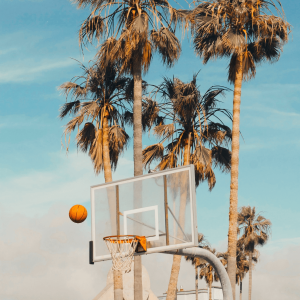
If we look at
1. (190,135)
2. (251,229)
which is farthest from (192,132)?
(251,229)

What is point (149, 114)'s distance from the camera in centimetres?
2247

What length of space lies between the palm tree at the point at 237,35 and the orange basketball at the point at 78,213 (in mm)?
7713

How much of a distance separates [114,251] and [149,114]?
1108cm

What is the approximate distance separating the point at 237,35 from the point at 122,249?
10710 mm

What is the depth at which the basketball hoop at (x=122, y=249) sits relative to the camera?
12.0 meters

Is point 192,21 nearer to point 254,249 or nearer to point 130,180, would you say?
point 130,180

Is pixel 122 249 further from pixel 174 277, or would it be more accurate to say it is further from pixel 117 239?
pixel 174 277

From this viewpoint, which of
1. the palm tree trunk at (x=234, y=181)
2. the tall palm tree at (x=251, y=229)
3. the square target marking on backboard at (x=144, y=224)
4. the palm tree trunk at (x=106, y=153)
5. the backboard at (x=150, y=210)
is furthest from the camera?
the tall palm tree at (x=251, y=229)

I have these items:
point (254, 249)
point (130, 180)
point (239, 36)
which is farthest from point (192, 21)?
point (254, 249)

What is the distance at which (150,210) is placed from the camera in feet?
41.1

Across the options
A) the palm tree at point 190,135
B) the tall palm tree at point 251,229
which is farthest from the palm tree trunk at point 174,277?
the tall palm tree at point 251,229

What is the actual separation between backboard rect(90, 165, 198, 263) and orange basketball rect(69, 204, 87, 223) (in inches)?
10.2

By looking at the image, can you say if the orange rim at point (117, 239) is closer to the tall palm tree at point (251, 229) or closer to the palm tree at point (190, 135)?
the palm tree at point (190, 135)

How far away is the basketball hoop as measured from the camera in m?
12.0
